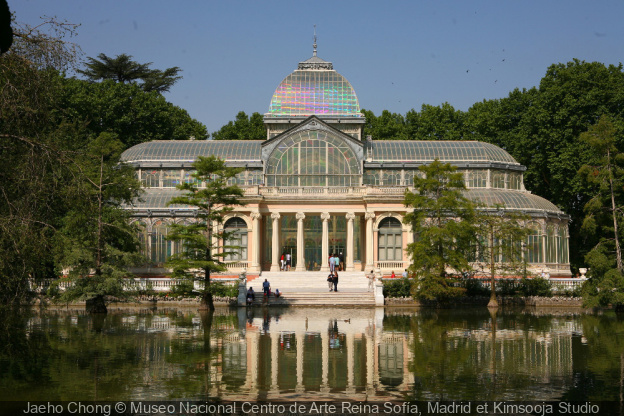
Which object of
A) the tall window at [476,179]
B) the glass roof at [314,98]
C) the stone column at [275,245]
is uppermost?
the glass roof at [314,98]

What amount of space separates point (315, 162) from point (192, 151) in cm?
1205

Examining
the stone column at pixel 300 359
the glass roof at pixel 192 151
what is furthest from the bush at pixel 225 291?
the glass roof at pixel 192 151

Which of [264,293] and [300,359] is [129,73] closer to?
[264,293]

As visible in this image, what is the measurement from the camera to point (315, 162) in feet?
215

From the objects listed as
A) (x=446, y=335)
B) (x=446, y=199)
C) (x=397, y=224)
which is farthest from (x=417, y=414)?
(x=397, y=224)

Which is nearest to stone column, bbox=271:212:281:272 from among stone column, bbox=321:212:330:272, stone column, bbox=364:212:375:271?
stone column, bbox=321:212:330:272

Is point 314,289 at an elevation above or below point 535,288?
below

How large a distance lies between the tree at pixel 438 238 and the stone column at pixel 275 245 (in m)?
15.7

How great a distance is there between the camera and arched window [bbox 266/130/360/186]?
6556 centimetres

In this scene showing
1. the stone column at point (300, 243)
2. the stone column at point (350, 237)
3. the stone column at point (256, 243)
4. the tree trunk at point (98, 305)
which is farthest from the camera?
the stone column at point (350, 237)

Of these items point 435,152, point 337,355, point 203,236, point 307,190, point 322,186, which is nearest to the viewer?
point 337,355

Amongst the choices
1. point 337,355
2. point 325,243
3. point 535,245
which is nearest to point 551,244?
point 535,245

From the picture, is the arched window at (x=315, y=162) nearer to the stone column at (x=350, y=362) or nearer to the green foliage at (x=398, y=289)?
the green foliage at (x=398, y=289)

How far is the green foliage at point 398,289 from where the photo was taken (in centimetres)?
5000
